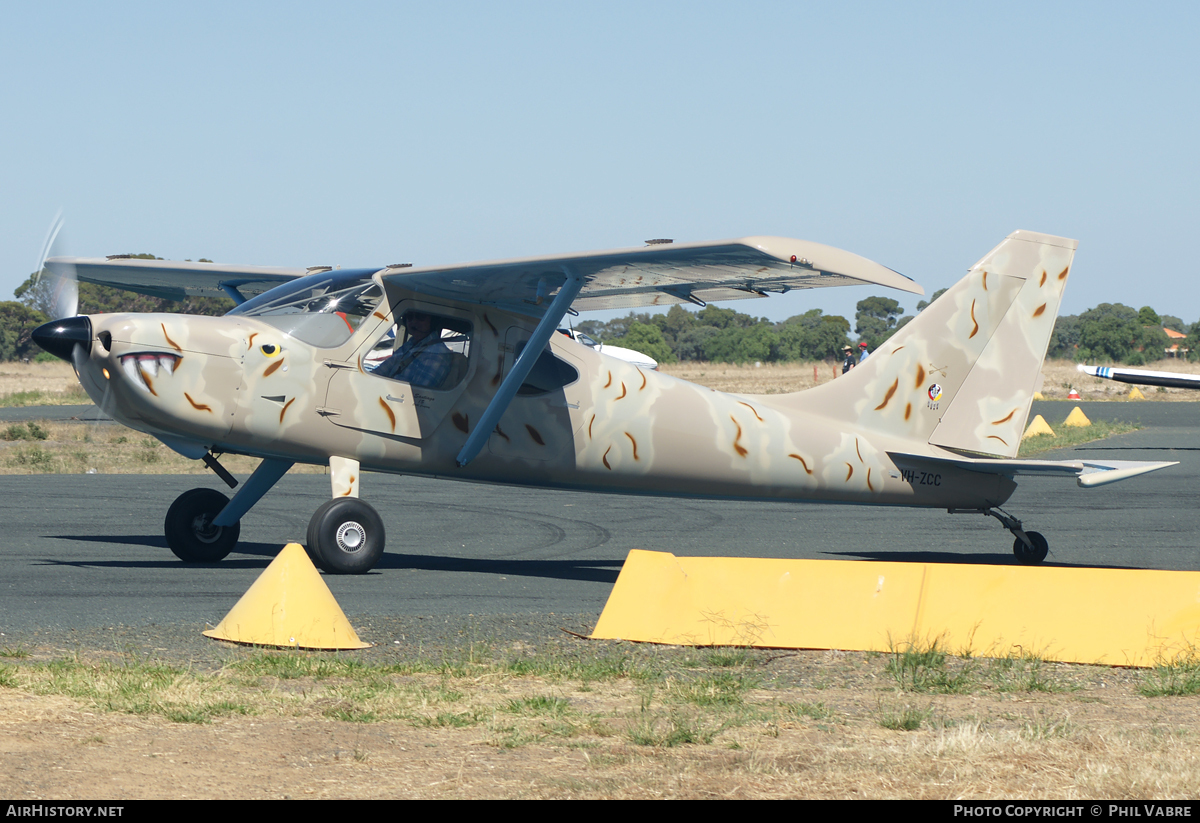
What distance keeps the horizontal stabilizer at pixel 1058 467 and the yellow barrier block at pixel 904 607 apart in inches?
138

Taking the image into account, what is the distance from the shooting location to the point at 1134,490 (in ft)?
66.3

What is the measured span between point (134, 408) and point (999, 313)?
8.46 meters

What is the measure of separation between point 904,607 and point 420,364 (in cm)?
511

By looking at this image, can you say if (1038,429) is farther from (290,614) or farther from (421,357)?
(290,614)

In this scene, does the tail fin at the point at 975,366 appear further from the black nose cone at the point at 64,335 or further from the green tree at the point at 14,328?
the green tree at the point at 14,328

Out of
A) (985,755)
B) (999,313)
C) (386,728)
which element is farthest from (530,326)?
(985,755)

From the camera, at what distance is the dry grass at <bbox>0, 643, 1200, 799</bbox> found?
4695 mm

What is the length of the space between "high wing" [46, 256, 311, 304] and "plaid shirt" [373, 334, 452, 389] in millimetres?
2910

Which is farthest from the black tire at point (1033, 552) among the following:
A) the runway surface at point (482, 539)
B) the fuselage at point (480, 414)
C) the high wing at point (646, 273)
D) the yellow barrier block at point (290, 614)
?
the yellow barrier block at point (290, 614)

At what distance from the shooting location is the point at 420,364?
1123 cm

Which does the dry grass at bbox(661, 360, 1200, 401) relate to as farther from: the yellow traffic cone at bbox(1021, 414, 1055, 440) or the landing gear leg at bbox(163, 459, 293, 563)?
the landing gear leg at bbox(163, 459, 293, 563)

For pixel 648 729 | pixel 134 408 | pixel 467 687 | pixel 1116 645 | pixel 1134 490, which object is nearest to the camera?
pixel 648 729

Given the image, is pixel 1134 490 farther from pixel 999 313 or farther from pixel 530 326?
pixel 530 326

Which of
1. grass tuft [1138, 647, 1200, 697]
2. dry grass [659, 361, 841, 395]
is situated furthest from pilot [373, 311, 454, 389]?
dry grass [659, 361, 841, 395]
